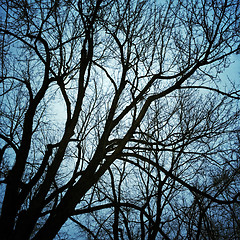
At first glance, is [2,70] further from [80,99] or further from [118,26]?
[118,26]

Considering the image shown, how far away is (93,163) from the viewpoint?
3338 mm

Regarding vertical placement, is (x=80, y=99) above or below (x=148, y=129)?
below

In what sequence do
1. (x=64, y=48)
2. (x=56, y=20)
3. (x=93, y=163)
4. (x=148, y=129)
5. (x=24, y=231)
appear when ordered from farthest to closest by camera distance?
1. (x=148, y=129)
2. (x=64, y=48)
3. (x=56, y=20)
4. (x=93, y=163)
5. (x=24, y=231)

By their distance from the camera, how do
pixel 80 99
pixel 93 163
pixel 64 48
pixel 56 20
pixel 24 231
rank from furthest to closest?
pixel 64 48 < pixel 56 20 < pixel 80 99 < pixel 93 163 < pixel 24 231

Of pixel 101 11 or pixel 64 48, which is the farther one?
pixel 64 48

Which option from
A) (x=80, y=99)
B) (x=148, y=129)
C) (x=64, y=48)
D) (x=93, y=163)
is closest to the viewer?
(x=93, y=163)

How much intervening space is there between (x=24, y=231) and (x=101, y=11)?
4.38 meters

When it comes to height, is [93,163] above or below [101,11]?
below

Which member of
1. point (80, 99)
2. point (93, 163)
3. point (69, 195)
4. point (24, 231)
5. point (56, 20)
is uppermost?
point (56, 20)

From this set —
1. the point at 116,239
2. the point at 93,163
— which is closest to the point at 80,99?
the point at 93,163

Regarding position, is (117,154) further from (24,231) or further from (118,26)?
(118,26)

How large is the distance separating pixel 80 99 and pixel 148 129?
6.79ft

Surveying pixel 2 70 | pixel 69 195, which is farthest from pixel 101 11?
pixel 69 195

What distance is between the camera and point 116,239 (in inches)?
161
